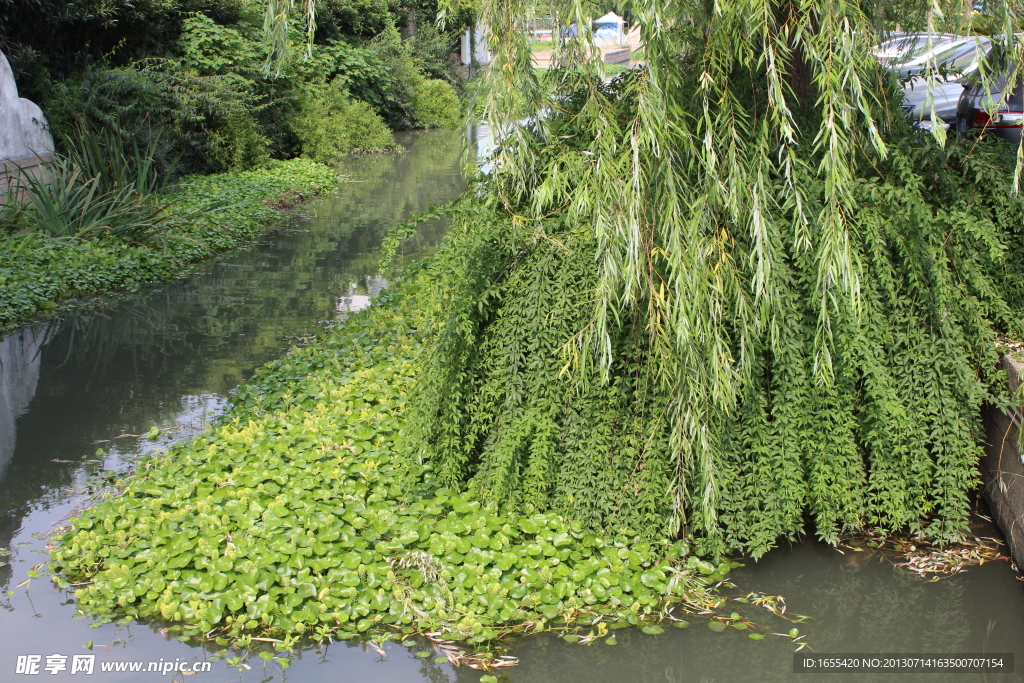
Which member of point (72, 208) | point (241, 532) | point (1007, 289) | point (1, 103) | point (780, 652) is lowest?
point (780, 652)

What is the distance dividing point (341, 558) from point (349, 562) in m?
0.06

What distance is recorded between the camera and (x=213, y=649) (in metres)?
3.72

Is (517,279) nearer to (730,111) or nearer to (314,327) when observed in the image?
(730,111)

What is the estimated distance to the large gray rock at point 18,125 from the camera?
1080cm

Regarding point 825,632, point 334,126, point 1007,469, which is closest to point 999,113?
point 1007,469

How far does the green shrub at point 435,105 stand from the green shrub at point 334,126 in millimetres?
5139

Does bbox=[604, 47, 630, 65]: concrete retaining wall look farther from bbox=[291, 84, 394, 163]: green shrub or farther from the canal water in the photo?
bbox=[291, 84, 394, 163]: green shrub

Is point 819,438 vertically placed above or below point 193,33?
below

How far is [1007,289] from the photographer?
428 cm

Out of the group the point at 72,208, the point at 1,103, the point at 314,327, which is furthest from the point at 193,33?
the point at 314,327

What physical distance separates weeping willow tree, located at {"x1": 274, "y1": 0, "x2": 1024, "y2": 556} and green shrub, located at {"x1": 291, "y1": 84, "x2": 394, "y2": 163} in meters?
16.0

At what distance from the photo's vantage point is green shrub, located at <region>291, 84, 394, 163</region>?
19.5 meters

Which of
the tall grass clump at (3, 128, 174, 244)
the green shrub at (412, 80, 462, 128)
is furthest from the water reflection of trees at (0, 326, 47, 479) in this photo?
the green shrub at (412, 80, 462, 128)

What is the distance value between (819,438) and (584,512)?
1.18m
